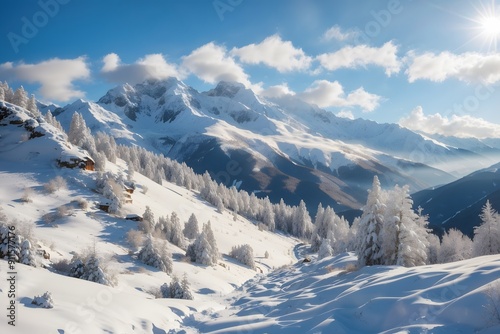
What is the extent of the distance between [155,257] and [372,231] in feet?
67.4

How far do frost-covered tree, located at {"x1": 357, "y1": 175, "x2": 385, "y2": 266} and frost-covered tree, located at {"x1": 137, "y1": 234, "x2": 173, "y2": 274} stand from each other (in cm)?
1851

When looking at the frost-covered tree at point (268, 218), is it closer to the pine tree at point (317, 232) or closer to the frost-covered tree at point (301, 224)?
the frost-covered tree at point (301, 224)

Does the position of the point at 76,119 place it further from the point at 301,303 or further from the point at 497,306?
the point at 497,306

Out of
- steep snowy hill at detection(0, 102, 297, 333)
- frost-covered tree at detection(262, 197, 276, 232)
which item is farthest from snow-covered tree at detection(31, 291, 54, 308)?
frost-covered tree at detection(262, 197, 276, 232)

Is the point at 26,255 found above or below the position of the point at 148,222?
below

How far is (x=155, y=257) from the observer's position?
31.6 metres

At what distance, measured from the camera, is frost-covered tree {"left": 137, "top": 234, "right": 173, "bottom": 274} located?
31348mm

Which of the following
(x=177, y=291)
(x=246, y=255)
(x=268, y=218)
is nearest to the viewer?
(x=177, y=291)

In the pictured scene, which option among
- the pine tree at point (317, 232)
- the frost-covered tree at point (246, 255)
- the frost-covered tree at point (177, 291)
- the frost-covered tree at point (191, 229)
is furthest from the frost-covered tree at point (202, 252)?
the pine tree at point (317, 232)

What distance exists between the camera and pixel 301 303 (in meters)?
16.0

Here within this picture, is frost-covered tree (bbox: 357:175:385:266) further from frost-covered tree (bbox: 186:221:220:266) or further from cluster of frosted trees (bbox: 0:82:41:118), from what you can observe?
cluster of frosted trees (bbox: 0:82:41:118)

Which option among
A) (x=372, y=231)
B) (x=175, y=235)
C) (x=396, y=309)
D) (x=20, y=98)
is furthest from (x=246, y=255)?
(x=20, y=98)

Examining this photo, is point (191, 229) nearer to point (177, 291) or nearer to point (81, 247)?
point (81, 247)

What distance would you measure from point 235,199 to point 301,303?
296 ft
